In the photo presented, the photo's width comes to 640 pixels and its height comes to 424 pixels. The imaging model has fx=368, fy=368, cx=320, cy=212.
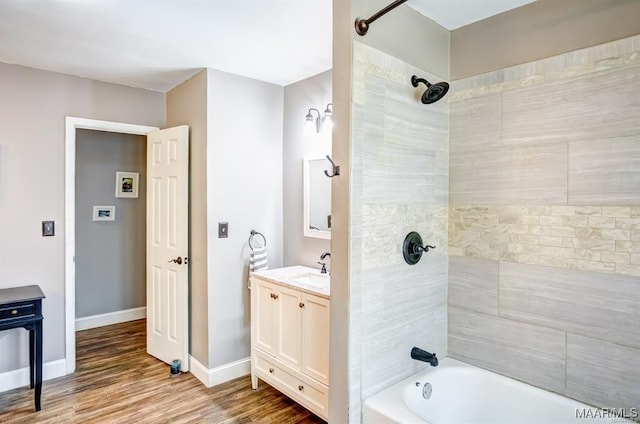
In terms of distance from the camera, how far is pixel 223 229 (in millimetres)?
2939

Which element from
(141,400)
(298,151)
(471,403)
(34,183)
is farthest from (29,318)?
(471,403)

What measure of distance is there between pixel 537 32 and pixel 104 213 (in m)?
4.37

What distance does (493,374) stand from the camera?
78.3 inches

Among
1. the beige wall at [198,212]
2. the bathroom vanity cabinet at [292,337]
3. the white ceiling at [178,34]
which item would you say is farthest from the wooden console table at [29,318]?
the white ceiling at [178,34]

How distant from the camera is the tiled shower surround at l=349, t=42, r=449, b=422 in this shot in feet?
5.67

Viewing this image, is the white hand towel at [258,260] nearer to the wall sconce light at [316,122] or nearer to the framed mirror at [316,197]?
the framed mirror at [316,197]

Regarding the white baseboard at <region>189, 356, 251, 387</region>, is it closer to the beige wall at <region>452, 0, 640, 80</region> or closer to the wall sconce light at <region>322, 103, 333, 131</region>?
the wall sconce light at <region>322, 103, 333, 131</region>

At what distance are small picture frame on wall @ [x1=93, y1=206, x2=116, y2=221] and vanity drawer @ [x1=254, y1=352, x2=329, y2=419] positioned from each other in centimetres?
265

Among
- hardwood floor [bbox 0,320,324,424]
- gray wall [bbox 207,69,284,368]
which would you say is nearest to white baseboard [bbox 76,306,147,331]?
hardwood floor [bbox 0,320,324,424]

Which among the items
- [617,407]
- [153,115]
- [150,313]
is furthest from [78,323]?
[617,407]

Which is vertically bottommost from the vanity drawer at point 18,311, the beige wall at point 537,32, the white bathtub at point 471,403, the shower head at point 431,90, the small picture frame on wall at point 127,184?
the white bathtub at point 471,403

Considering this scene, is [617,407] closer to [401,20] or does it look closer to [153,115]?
[401,20]

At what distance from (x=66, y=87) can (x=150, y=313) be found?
2070 millimetres

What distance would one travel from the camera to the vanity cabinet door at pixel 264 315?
2.61 meters
